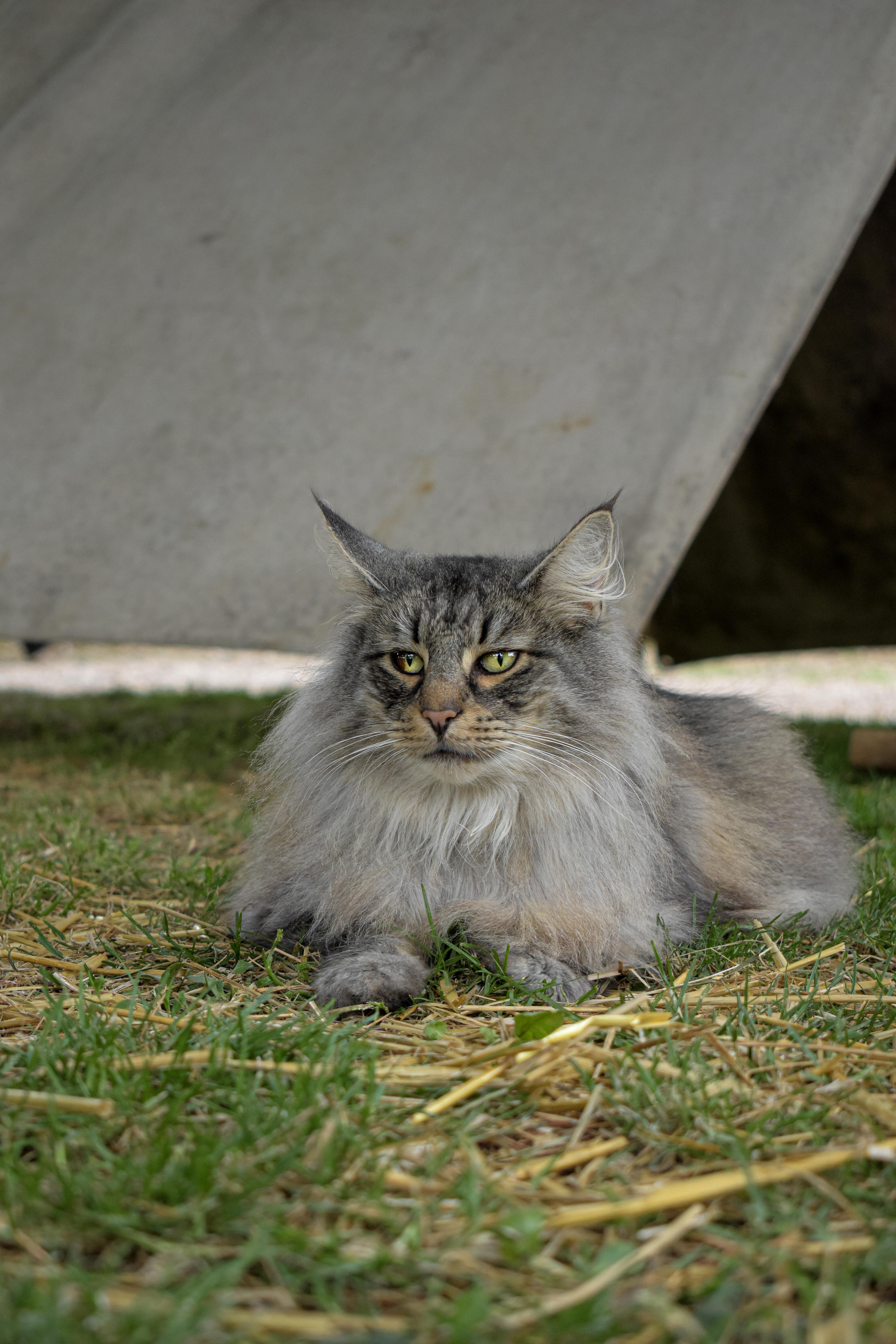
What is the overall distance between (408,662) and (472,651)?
16 cm

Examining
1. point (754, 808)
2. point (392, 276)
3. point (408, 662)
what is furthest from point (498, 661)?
point (392, 276)

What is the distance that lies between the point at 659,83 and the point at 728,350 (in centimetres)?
140

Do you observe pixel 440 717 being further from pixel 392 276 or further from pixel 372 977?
pixel 392 276

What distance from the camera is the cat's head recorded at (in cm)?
228

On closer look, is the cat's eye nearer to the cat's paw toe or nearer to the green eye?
the green eye

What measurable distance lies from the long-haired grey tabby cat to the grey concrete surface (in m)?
1.94

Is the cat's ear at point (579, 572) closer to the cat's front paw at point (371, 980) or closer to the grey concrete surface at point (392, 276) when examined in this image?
the cat's front paw at point (371, 980)

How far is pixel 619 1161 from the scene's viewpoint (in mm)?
1513

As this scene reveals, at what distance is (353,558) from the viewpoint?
8.17 ft

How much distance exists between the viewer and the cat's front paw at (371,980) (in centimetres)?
207

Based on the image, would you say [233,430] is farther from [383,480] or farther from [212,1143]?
[212,1143]

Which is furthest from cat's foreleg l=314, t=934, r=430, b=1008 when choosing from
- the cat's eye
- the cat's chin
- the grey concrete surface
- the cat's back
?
the grey concrete surface

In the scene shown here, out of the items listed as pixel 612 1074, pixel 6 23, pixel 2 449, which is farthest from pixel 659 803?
pixel 6 23

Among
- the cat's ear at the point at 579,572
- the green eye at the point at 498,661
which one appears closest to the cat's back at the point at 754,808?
the cat's ear at the point at 579,572
